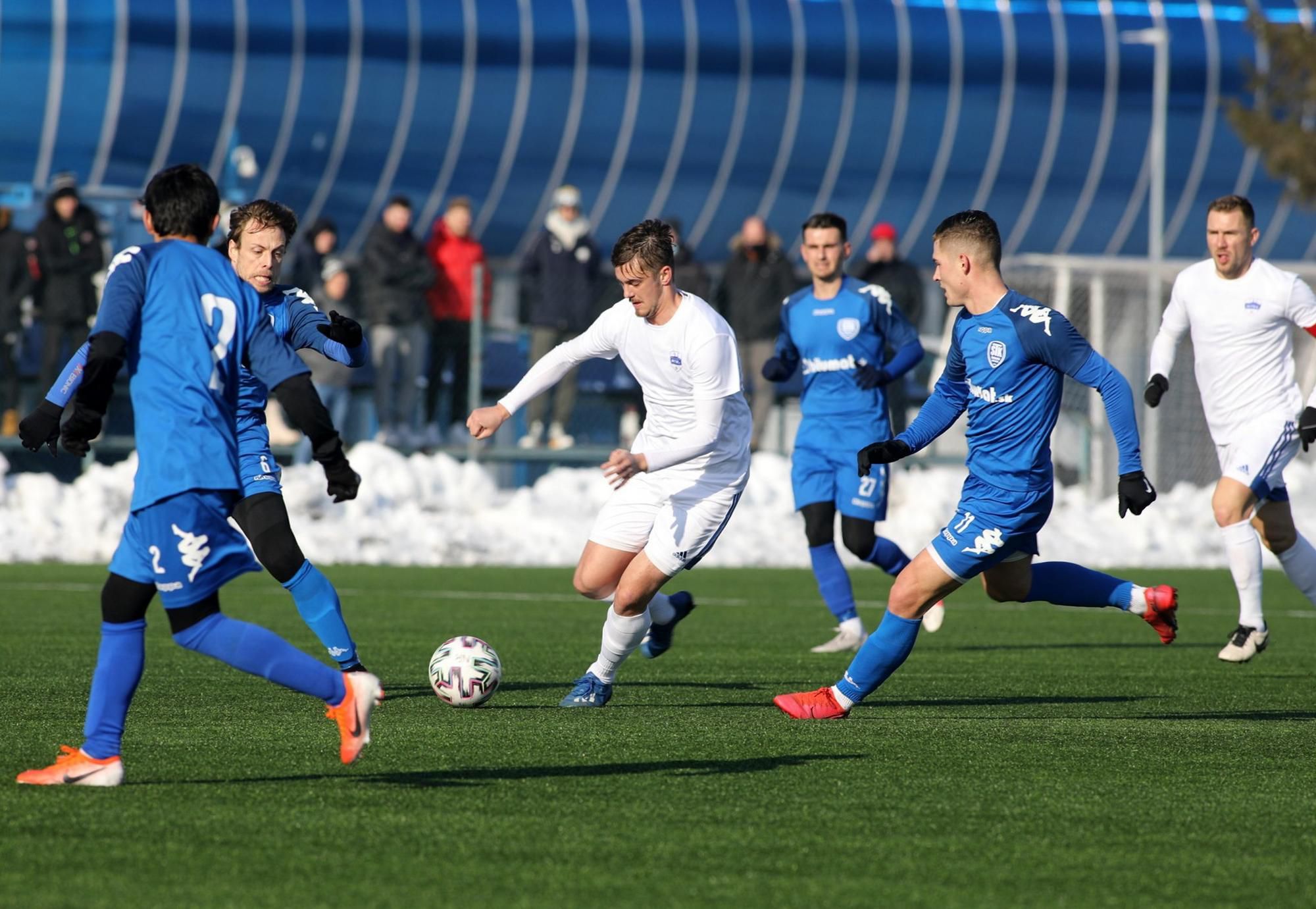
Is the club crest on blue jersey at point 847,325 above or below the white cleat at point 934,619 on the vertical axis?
above

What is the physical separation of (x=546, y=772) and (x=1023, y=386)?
2405 millimetres

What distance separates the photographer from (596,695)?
8391 mm


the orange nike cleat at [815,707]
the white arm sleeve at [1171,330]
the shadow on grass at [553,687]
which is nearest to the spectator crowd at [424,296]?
the white arm sleeve at [1171,330]

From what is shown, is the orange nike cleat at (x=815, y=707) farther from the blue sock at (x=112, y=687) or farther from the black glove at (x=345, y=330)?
the blue sock at (x=112, y=687)

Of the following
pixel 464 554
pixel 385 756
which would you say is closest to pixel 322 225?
Result: pixel 464 554

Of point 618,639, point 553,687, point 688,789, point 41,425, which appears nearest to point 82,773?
point 41,425

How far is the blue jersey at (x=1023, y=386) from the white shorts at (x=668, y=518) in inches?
44.0

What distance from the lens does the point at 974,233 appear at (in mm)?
7617

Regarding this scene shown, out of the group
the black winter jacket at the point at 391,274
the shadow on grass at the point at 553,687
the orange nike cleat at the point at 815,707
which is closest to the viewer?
the orange nike cleat at the point at 815,707

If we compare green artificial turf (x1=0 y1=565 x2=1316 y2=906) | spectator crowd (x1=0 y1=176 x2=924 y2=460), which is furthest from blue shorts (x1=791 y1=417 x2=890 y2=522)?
spectator crowd (x1=0 y1=176 x2=924 y2=460)

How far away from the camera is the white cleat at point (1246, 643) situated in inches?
408

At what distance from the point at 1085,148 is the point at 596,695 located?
2537 centimetres

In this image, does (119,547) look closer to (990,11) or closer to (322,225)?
(322,225)

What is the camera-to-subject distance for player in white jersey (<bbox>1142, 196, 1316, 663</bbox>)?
33.8ft
